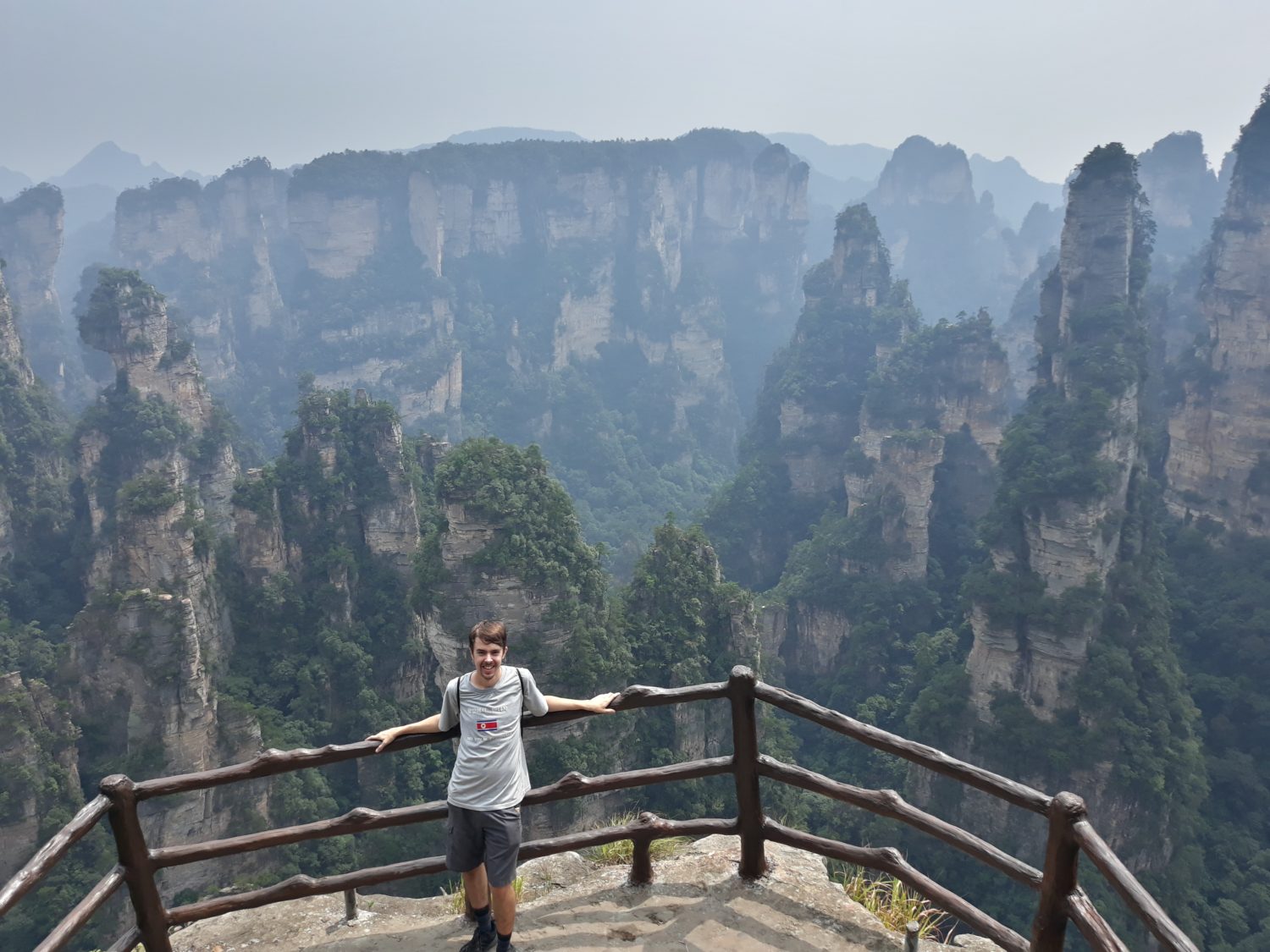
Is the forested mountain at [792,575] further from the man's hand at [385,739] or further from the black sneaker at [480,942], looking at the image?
the man's hand at [385,739]

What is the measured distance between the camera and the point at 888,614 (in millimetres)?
38094

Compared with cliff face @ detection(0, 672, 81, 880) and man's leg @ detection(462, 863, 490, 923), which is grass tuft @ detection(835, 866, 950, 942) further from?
cliff face @ detection(0, 672, 81, 880)

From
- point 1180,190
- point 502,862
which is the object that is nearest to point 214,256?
point 1180,190

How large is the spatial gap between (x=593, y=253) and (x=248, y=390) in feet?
117

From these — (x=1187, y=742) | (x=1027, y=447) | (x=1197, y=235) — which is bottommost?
(x=1187, y=742)

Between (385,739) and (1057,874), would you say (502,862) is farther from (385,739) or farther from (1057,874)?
(1057,874)

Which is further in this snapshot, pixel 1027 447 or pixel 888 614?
pixel 888 614

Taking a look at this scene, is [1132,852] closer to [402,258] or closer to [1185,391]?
[1185,391]

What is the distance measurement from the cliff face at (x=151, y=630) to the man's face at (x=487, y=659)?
67.4 feet

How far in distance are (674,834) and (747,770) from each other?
0.54 meters

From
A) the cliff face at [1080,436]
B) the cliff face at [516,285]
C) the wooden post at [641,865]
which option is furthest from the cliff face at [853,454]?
the wooden post at [641,865]

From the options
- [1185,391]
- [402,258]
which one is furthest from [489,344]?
[1185,391]

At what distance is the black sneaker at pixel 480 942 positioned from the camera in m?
4.25

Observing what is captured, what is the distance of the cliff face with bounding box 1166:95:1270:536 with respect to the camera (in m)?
33.3
